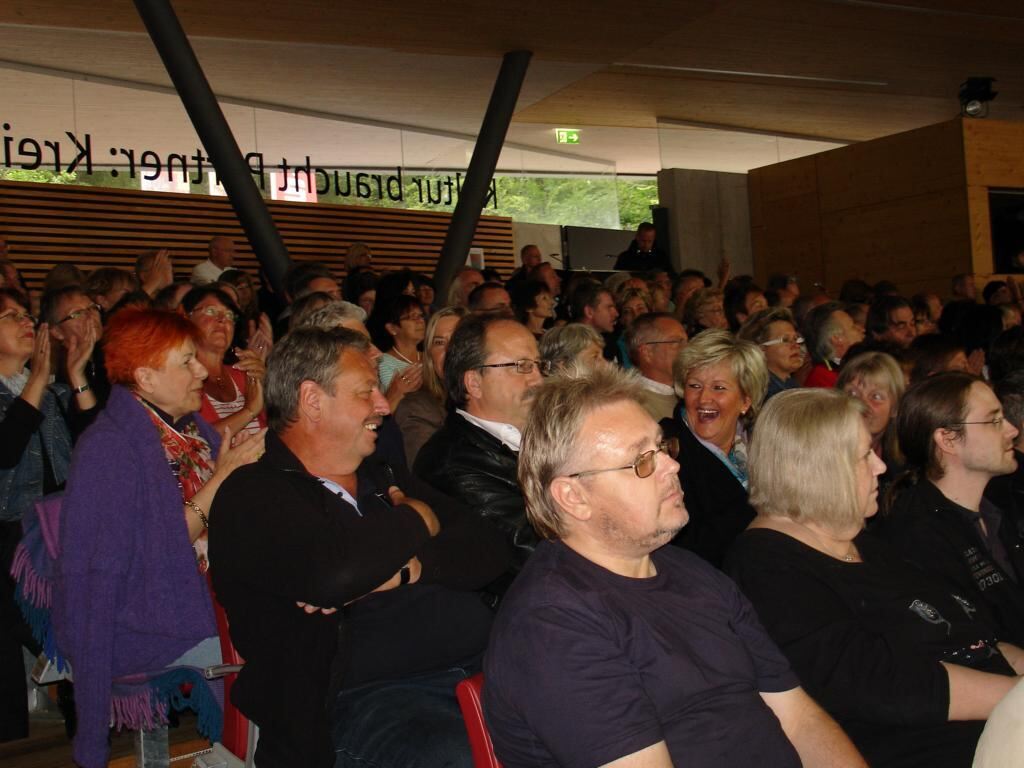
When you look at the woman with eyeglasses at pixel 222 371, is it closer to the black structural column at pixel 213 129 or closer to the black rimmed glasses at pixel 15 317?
the black rimmed glasses at pixel 15 317

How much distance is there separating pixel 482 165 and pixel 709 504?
6.83 m

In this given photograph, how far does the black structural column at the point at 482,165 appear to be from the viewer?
970 cm

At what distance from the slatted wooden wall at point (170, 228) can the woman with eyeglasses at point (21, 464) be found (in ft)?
22.4

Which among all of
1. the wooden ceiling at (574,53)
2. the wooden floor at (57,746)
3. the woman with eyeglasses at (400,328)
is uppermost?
the wooden ceiling at (574,53)

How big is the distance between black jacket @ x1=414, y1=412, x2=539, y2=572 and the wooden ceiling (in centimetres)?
586

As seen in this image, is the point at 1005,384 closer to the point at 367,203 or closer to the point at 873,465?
the point at 873,465

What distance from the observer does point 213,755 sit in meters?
2.75

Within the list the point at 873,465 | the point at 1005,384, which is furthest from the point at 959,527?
the point at 1005,384

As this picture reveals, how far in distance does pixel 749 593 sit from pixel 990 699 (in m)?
0.58

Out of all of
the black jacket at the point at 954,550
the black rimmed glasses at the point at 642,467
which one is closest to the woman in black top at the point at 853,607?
the black jacket at the point at 954,550

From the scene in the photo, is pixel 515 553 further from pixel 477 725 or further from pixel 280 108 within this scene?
pixel 280 108

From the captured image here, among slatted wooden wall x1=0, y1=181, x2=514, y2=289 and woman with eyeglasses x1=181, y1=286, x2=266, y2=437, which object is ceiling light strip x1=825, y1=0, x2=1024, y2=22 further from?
woman with eyeglasses x1=181, y1=286, x2=266, y2=437

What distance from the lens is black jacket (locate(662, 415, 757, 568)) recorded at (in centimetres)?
344

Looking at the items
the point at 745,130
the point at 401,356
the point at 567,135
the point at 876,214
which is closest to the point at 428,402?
the point at 401,356
